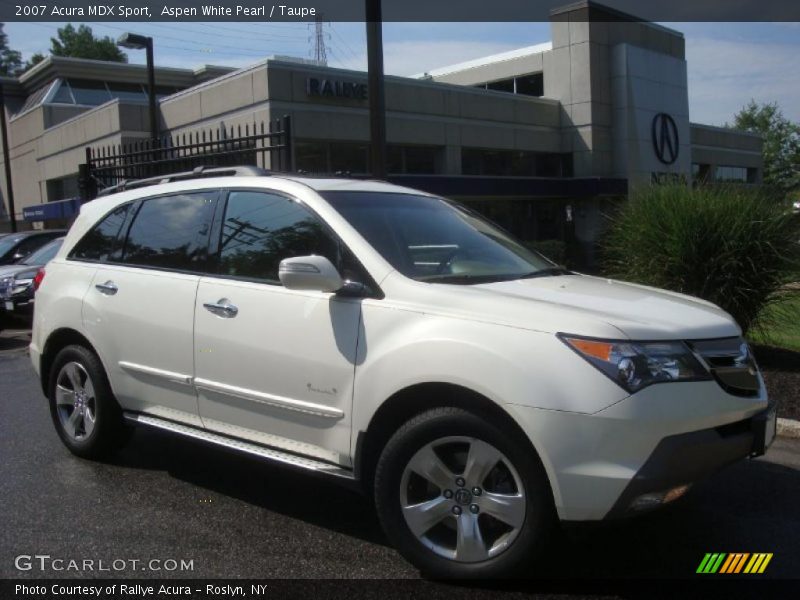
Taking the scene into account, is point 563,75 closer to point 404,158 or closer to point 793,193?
point 404,158

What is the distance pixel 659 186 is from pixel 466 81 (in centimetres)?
3016

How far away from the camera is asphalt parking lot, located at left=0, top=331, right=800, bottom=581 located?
363cm

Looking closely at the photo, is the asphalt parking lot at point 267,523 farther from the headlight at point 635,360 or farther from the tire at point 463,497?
the headlight at point 635,360

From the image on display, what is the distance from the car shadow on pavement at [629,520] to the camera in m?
3.61

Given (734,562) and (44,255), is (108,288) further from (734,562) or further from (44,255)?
(44,255)

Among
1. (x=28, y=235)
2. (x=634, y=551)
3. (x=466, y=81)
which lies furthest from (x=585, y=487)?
(x=466, y=81)

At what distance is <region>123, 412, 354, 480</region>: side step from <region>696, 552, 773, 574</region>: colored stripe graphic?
1.71 metres

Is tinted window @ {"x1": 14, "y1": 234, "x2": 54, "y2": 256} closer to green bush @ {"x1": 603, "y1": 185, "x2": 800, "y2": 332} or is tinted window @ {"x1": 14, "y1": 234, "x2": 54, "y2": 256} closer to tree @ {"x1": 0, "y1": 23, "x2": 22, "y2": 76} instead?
green bush @ {"x1": 603, "y1": 185, "x2": 800, "y2": 332}

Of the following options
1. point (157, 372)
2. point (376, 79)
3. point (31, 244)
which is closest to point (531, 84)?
point (31, 244)

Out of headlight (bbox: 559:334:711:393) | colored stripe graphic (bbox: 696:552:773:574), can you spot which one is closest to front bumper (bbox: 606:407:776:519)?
headlight (bbox: 559:334:711:393)

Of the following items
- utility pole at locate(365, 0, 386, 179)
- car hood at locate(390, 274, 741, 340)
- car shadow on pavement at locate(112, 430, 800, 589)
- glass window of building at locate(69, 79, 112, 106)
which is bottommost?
car shadow on pavement at locate(112, 430, 800, 589)

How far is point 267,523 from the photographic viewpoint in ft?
13.6

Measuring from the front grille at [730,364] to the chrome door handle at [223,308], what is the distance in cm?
228

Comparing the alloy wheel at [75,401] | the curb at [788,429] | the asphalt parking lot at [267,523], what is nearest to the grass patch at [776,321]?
the curb at [788,429]
